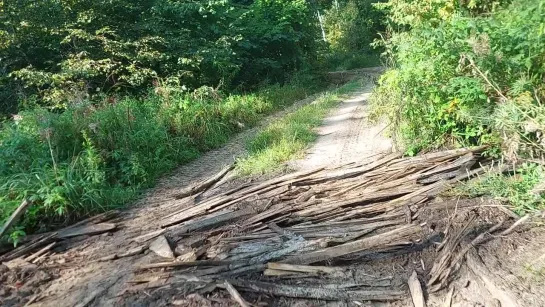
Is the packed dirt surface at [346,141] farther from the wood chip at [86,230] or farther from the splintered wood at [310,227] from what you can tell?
the wood chip at [86,230]

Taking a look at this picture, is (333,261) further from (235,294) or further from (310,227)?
(235,294)

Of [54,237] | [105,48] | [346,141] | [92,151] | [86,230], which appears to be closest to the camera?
[54,237]

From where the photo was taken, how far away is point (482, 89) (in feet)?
18.2

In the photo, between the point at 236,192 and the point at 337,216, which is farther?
the point at 236,192

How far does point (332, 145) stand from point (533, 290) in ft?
15.9

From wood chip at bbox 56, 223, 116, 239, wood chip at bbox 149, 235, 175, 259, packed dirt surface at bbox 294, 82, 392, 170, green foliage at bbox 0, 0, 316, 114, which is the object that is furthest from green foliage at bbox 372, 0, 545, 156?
green foliage at bbox 0, 0, 316, 114

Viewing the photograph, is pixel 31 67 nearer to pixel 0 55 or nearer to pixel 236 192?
pixel 0 55

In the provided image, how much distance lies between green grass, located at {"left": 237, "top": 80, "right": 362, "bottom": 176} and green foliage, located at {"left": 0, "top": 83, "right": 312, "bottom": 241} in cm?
138

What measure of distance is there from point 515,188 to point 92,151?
226 inches

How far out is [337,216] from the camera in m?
5.18

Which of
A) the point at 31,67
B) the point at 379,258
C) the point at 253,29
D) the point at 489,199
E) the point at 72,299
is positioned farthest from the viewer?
the point at 253,29

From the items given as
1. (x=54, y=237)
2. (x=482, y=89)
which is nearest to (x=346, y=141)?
(x=482, y=89)

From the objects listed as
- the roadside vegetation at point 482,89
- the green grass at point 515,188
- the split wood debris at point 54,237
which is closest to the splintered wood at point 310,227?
the green grass at point 515,188

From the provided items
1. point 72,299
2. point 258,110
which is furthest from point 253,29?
point 72,299
